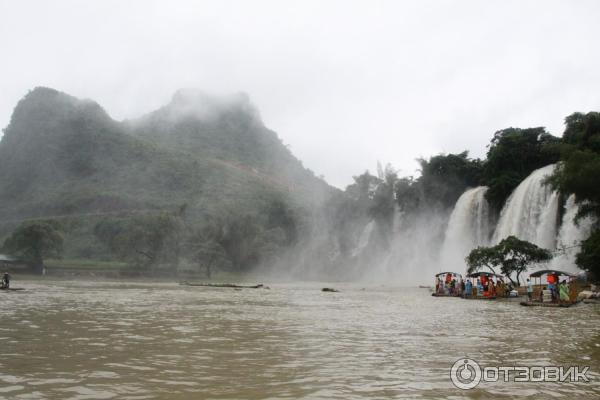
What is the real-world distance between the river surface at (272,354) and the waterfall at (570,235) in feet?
80.3

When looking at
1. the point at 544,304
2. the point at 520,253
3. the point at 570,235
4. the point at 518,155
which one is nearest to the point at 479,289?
the point at 520,253

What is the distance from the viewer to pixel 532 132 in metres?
57.9

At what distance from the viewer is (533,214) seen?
43812 millimetres

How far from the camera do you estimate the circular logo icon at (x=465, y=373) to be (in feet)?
24.6

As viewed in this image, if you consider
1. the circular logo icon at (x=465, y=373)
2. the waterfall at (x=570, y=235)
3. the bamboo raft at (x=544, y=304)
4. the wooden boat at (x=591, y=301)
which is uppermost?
the waterfall at (x=570, y=235)

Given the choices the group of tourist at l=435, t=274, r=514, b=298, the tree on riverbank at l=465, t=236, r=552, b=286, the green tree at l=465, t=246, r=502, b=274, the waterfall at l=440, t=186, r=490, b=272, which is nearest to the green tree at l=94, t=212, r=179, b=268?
the waterfall at l=440, t=186, r=490, b=272

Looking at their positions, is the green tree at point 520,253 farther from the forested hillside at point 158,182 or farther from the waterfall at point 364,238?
the waterfall at point 364,238

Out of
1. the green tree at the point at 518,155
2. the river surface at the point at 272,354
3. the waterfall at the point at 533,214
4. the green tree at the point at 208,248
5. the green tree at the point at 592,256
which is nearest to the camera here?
the river surface at the point at 272,354

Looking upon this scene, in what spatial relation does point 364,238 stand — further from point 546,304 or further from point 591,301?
point 546,304

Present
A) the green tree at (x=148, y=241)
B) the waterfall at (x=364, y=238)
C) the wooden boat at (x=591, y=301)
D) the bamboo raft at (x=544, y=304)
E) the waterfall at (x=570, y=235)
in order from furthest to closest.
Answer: the waterfall at (x=364, y=238) < the green tree at (x=148, y=241) < the waterfall at (x=570, y=235) < the wooden boat at (x=591, y=301) < the bamboo raft at (x=544, y=304)

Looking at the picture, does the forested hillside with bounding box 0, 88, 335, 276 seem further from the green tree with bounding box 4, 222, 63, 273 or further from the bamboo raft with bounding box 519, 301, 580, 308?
the bamboo raft with bounding box 519, 301, 580, 308

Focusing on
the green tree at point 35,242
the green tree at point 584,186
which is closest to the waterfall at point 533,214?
the green tree at point 584,186

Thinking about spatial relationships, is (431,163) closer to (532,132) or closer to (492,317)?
(532,132)

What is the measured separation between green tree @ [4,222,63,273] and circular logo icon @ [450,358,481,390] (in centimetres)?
6764
